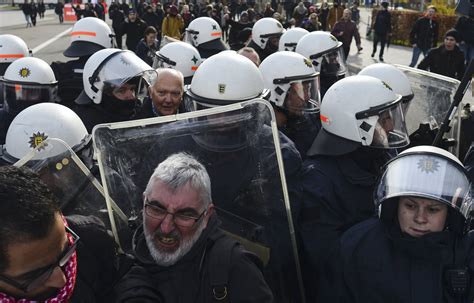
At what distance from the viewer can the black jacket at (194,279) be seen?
192 centimetres

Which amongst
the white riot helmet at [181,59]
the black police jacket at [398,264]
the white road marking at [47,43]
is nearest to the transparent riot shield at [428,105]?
the black police jacket at [398,264]

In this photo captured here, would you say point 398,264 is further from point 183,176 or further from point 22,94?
point 22,94

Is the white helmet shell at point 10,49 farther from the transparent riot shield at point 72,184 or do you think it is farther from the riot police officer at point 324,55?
the transparent riot shield at point 72,184

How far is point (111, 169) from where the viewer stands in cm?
229

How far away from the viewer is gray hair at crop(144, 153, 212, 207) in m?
2.06

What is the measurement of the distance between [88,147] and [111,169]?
0.70 metres

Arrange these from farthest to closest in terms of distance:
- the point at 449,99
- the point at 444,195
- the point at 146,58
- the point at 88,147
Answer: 1. the point at 146,58
2. the point at 449,99
3. the point at 88,147
4. the point at 444,195

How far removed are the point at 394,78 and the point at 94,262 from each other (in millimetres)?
3075

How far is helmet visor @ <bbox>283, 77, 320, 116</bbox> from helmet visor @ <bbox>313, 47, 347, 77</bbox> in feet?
4.97

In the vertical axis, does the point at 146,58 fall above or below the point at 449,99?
below

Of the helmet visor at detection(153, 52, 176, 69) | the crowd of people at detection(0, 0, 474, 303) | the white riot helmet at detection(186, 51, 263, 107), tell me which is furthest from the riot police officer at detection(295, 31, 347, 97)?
the crowd of people at detection(0, 0, 474, 303)

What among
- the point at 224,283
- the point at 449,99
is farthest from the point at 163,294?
the point at 449,99

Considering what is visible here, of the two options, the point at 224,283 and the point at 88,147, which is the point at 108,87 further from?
the point at 224,283

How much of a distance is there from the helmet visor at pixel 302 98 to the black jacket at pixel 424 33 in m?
9.01
